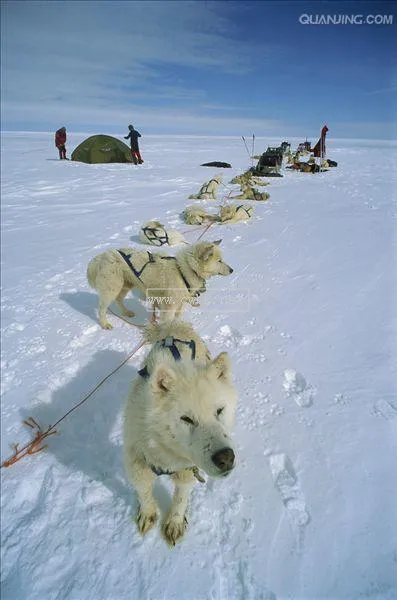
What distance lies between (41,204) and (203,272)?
26.7ft

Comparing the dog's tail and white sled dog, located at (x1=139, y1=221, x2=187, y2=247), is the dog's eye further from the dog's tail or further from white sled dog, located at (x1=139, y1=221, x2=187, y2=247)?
white sled dog, located at (x1=139, y1=221, x2=187, y2=247)

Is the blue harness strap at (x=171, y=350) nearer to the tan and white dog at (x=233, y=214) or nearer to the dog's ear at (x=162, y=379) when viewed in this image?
the dog's ear at (x=162, y=379)

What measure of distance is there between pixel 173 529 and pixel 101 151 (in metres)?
18.6

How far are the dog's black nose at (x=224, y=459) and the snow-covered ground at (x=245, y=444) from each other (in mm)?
1035

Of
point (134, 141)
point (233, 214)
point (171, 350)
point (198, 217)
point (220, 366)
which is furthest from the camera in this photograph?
point (134, 141)

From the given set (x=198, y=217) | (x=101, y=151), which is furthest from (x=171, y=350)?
(x=101, y=151)

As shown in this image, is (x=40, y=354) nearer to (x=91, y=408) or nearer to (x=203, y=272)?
(x=91, y=408)

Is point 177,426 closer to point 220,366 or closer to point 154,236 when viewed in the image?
point 220,366

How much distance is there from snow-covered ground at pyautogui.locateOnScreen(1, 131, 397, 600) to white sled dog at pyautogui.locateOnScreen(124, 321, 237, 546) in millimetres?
249

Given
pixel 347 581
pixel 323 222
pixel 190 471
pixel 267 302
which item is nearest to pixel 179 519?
pixel 190 471

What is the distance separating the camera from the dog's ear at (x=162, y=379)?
1.62 metres

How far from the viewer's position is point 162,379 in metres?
1.66

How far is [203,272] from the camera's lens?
13.8 ft

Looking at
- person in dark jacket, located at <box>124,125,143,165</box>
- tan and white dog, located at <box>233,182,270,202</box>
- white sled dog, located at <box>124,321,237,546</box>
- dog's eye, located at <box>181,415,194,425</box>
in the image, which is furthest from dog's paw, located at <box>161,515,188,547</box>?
person in dark jacket, located at <box>124,125,143,165</box>
